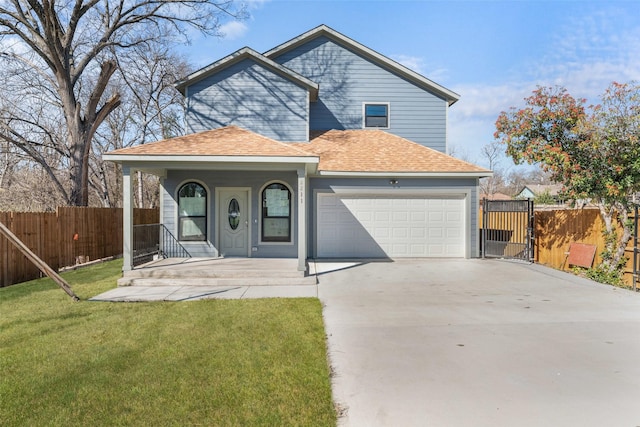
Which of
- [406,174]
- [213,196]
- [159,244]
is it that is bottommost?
[159,244]

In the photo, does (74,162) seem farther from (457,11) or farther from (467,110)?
(467,110)

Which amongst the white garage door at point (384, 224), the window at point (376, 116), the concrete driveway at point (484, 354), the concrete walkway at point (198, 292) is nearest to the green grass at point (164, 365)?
→ the concrete driveway at point (484, 354)

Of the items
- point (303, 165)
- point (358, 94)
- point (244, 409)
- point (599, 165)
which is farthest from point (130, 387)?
point (358, 94)

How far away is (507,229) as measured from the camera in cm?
1148

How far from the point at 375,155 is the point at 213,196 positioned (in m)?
5.63

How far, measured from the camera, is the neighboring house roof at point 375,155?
11125 mm

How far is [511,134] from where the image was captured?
9711 mm

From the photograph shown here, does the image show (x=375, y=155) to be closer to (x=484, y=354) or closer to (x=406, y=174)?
(x=406, y=174)

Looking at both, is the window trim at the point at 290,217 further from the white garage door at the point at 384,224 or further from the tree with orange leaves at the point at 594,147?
the tree with orange leaves at the point at 594,147

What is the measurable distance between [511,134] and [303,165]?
6076mm

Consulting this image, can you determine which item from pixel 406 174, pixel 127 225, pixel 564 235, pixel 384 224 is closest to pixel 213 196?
pixel 127 225

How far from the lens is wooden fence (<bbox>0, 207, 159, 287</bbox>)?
842 cm

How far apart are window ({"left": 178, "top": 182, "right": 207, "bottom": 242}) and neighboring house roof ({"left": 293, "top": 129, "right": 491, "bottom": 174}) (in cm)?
372

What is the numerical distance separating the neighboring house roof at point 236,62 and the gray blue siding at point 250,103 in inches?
4.7
